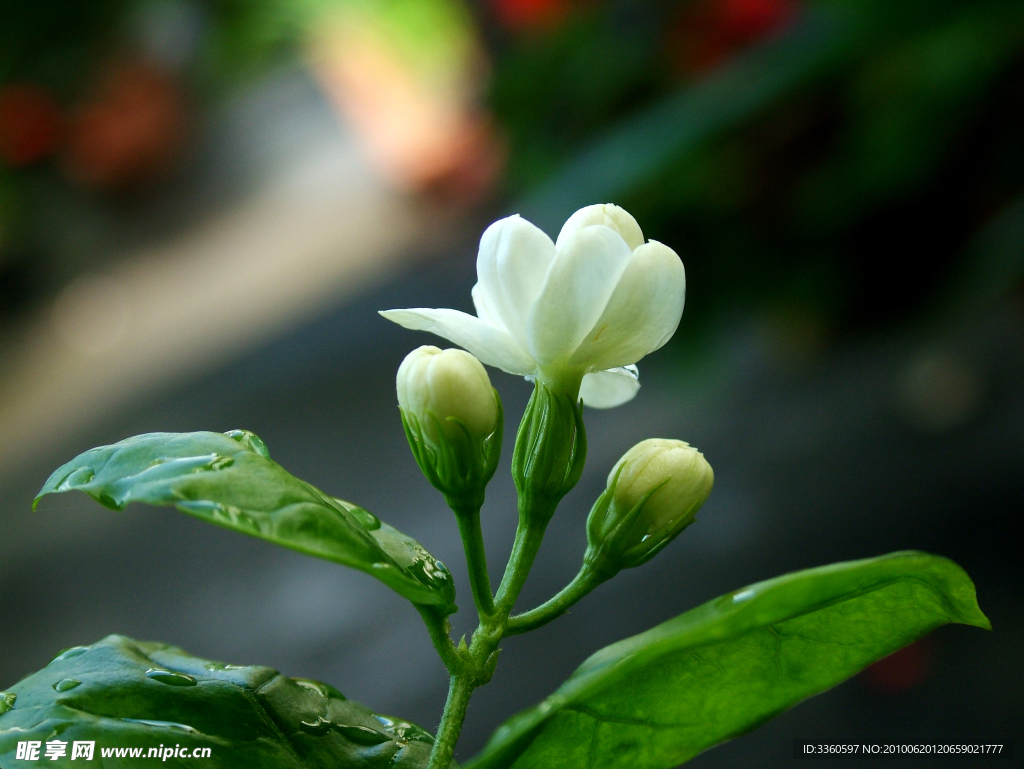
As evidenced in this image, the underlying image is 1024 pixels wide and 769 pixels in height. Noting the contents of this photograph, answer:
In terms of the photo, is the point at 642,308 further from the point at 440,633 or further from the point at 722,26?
the point at 722,26

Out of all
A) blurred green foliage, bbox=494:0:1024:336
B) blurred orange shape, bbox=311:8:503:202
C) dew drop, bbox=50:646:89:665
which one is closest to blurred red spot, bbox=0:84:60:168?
blurred orange shape, bbox=311:8:503:202

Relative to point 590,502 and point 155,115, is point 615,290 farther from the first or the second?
point 155,115

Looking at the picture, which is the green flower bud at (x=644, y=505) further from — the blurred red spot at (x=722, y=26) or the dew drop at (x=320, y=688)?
the blurred red spot at (x=722, y=26)

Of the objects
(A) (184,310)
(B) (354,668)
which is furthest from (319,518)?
(A) (184,310)

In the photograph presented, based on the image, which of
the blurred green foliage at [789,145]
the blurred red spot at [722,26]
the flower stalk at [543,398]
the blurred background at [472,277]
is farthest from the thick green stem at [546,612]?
the blurred red spot at [722,26]

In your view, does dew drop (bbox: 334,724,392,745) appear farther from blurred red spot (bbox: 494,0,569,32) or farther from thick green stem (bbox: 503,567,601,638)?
blurred red spot (bbox: 494,0,569,32)

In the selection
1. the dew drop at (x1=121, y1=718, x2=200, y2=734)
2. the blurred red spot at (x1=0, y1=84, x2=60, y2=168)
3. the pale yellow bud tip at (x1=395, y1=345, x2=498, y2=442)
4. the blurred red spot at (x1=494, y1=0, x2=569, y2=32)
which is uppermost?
the blurred red spot at (x1=0, y1=84, x2=60, y2=168)

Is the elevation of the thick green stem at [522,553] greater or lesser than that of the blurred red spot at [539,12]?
lesser

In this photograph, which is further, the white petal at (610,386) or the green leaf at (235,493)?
the white petal at (610,386)
